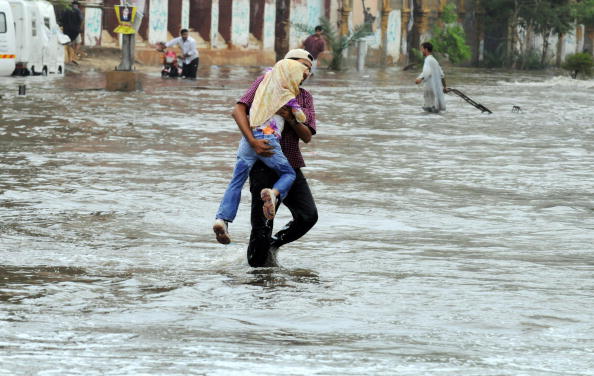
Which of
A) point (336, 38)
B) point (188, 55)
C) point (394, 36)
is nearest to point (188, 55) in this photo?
point (188, 55)

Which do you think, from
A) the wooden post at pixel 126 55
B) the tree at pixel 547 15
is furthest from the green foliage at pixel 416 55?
the wooden post at pixel 126 55

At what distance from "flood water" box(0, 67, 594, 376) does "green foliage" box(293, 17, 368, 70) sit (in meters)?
28.8

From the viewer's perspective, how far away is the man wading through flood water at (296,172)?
8344 mm

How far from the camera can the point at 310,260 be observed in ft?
30.4

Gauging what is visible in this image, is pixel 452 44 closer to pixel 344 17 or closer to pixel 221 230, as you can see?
pixel 344 17

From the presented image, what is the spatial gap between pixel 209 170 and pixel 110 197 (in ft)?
8.86

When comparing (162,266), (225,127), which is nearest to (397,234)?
(162,266)

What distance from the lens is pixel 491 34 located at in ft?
210

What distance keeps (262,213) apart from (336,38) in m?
44.9

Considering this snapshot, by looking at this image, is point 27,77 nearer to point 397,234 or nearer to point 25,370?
point 397,234

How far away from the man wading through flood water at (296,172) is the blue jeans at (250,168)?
49mm

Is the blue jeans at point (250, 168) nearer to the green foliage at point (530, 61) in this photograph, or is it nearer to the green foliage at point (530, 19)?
the green foliage at point (530, 19)

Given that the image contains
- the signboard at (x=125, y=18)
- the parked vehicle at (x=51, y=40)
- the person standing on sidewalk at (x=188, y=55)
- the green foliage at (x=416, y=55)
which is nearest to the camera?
the signboard at (x=125, y=18)

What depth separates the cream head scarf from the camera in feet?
27.0
